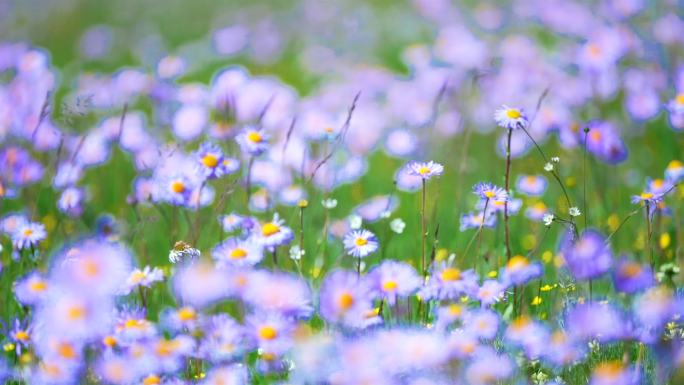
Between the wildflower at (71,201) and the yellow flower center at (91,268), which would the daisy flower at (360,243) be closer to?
the yellow flower center at (91,268)

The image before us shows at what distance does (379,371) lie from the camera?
1416 mm

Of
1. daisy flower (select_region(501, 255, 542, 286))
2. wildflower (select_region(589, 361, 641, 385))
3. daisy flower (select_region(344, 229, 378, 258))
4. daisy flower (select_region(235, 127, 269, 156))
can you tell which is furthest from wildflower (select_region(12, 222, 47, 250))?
wildflower (select_region(589, 361, 641, 385))

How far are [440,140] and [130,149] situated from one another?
1.39 m

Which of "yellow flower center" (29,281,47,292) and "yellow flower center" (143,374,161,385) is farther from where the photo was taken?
"yellow flower center" (29,281,47,292)

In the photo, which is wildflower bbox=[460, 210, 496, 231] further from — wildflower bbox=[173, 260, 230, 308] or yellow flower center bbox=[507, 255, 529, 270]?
wildflower bbox=[173, 260, 230, 308]

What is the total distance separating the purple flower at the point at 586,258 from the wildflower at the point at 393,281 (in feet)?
1.07

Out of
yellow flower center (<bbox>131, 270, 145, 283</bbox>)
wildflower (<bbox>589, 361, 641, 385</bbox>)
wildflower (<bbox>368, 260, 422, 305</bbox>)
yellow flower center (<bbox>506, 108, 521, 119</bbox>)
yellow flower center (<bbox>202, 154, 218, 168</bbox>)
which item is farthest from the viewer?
yellow flower center (<bbox>202, 154, 218, 168</bbox>)

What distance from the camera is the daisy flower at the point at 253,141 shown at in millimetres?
2166

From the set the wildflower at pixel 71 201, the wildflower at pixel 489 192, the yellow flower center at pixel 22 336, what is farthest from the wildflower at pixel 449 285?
the wildflower at pixel 71 201

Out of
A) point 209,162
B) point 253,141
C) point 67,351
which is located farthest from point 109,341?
point 253,141

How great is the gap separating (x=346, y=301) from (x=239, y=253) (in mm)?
354

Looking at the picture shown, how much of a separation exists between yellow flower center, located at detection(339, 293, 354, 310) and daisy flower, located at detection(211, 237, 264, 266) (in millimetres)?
286

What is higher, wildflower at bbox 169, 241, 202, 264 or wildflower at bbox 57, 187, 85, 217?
wildflower at bbox 57, 187, 85, 217

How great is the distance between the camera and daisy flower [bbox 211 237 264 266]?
1844mm
